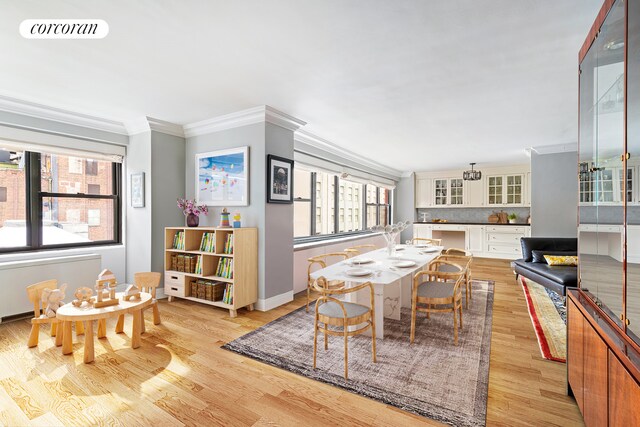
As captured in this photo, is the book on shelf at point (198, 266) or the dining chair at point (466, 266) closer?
the dining chair at point (466, 266)

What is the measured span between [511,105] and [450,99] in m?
0.80

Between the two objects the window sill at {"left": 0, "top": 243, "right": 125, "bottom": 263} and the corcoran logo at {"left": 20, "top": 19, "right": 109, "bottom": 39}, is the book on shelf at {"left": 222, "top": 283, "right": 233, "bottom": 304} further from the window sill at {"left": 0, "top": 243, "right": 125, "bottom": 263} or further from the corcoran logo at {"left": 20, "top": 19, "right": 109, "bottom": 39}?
the corcoran logo at {"left": 20, "top": 19, "right": 109, "bottom": 39}

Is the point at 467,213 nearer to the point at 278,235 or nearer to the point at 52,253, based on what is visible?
the point at 278,235

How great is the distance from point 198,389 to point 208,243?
6.39 ft

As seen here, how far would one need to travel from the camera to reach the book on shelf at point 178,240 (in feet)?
12.9

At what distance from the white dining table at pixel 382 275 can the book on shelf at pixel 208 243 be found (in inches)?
59.4

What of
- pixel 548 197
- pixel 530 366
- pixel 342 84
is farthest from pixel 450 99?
pixel 548 197

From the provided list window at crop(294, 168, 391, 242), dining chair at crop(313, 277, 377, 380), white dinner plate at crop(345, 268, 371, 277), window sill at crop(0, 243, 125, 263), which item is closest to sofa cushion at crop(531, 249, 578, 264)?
window at crop(294, 168, 391, 242)

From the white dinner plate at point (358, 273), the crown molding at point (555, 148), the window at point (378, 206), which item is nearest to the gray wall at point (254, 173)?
the white dinner plate at point (358, 273)

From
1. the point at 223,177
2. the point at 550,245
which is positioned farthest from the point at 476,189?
the point at 223,177

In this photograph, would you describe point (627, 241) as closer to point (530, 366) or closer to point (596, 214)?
point (596, 214)

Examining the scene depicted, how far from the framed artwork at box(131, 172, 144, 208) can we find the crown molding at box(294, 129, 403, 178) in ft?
7.47

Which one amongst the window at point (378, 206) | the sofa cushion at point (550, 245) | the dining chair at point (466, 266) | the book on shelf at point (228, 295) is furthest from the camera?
the window at point (378, 206)

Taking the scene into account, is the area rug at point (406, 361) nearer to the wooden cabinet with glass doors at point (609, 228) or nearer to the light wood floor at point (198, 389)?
the light wood floor at point (198, 389)
